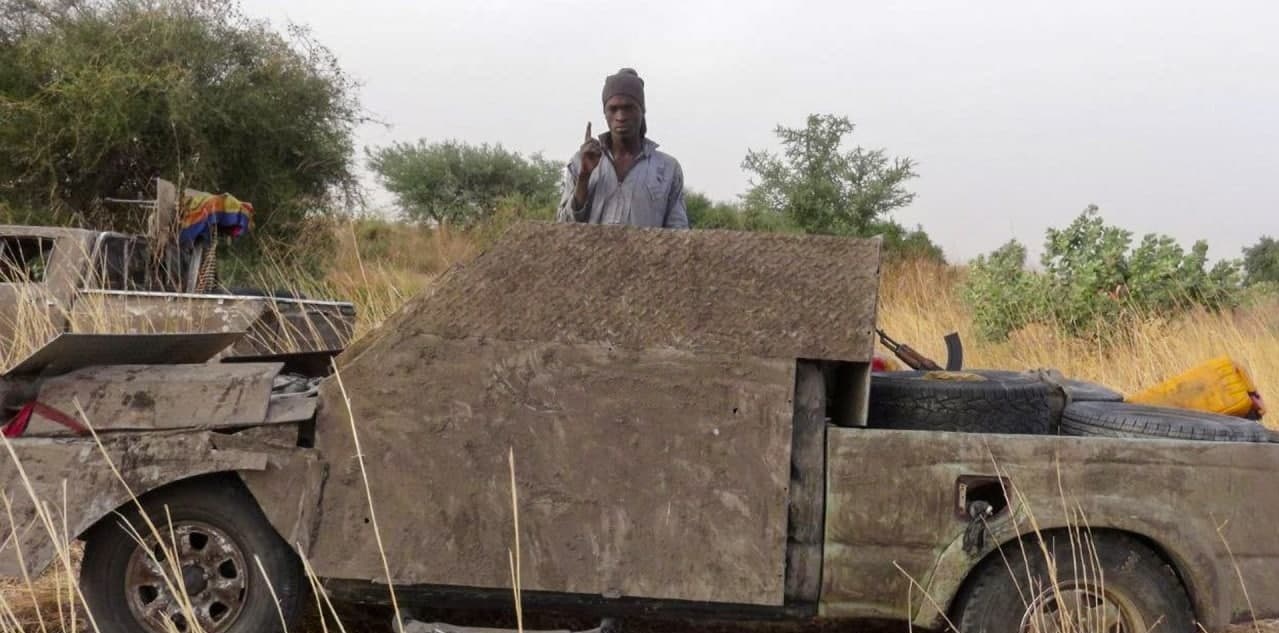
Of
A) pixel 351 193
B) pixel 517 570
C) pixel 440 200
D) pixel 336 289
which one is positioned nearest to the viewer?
pixel 517 570

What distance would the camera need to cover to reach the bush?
864 cm

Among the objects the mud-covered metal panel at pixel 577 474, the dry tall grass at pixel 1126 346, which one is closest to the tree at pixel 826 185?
the dry tall grass at pixel 1126 346

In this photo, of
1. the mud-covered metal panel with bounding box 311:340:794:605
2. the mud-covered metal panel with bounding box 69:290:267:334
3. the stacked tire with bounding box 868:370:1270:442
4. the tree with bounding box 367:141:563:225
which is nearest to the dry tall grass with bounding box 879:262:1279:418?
the stacked tire with bounding box 868:370:1270:442

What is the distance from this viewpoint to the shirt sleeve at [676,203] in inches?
169

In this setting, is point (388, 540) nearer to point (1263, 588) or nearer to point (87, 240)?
point (1263, 588)

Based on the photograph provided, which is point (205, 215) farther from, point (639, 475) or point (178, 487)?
point (639, 475)

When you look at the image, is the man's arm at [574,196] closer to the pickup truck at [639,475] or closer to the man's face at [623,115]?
the man's face at [623,115]

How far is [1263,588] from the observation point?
9.59 ft

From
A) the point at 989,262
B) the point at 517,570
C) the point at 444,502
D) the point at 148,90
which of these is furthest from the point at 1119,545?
the point at 148,90

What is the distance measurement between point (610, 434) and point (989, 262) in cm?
800

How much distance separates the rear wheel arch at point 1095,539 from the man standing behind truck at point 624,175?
76.7 inches

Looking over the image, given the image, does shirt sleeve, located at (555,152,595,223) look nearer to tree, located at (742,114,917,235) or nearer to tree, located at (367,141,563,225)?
tree, located at (742,114,917,235)

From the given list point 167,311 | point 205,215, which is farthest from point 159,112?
point 167,311

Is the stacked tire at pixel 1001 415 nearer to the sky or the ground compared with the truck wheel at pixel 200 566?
nearer to the sky
